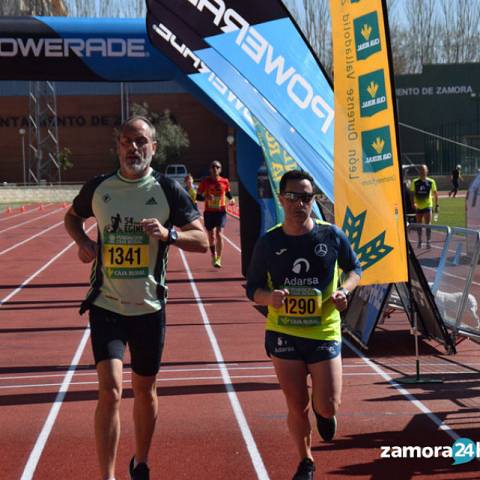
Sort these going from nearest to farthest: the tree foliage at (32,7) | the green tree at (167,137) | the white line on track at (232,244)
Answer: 1. the white line on track at (232,244)
2. the tree foliage at (32,7)
3. the green tree at (167,137)

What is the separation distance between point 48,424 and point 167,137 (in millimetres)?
65560

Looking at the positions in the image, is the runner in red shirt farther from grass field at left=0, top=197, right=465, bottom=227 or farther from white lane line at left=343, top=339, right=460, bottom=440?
grass field at left=0, top=197, right=465, bottom=227

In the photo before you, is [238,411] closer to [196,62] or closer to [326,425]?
[326,425]

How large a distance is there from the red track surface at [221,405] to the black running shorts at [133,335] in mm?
827

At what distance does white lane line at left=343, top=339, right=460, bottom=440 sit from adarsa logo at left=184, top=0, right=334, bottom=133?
231 centimetres

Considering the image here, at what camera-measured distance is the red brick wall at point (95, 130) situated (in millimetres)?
76188

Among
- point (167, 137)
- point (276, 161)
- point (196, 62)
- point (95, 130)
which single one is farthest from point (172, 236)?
point (95, 130)

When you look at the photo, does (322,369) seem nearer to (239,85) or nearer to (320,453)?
(320,453)

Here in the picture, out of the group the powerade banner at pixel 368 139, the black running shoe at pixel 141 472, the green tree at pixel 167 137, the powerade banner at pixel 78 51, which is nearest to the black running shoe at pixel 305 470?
the black running shoe at pixel 141 472

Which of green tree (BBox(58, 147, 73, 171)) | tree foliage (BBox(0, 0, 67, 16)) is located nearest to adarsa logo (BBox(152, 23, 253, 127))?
tree foliage (BBox(0, 0, 67, 16))

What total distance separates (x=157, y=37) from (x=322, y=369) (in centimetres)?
935

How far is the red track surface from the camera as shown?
6.26 metres

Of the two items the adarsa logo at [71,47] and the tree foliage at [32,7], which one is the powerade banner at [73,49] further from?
the tree foliage at [32,7]

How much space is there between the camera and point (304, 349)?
5715 mm
